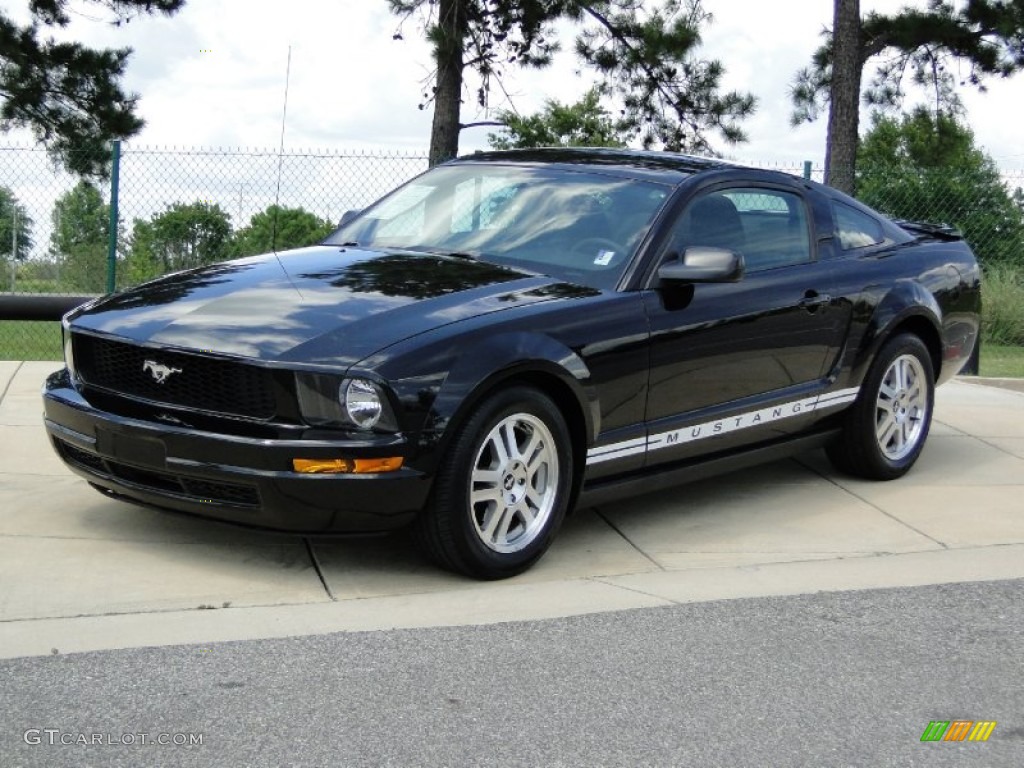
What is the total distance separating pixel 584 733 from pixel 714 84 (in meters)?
12.5

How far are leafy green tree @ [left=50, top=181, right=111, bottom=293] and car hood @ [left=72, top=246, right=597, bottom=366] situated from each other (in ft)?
19.5

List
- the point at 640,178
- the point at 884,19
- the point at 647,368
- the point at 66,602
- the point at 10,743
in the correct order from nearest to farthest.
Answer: the point at 10,743 → the point at 66,602 → the point at 647,368 → the point at 640,178 → the point at 884,19

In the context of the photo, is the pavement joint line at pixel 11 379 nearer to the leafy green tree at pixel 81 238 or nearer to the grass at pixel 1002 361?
the leafy green tree at pixel 81 238

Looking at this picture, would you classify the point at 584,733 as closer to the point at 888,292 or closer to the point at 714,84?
the point at 888,292

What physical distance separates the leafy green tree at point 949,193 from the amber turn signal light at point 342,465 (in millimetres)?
10094

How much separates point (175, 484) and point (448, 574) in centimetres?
107

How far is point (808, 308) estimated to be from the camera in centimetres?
697

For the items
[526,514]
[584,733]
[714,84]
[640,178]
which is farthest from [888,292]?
[714,84]

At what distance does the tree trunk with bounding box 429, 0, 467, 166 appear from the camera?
46.0 feet

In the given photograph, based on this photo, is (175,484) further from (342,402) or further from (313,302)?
(313,302)

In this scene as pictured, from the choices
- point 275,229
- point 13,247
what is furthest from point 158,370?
point 13,247

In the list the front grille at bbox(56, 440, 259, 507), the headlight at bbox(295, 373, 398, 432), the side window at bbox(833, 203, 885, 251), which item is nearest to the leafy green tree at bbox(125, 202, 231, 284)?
the side window at bbox(833, 203, 885, 251)

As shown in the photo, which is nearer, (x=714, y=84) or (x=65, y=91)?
(x=714, y=84)

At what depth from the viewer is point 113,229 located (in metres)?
11.8
